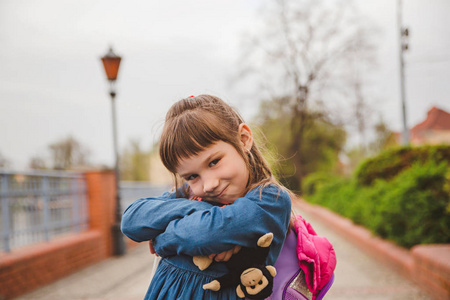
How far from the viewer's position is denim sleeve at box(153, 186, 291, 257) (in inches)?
49.3

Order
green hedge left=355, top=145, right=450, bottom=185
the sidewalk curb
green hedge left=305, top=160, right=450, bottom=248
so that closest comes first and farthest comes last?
1. the sidewalk curb
2. green hedge left=305, top=160, right=450, bottom=248
3. green hedge left=355, top=145, right=450, bottom=185

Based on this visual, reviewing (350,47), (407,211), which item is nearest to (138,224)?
(407,211)

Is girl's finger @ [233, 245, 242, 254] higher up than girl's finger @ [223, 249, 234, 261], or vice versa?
girl's finger @ [233, 245, 242, 254]

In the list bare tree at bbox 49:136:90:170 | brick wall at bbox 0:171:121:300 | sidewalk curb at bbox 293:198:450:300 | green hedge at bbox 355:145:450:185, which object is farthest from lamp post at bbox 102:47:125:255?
bare tree at bbox 49:136:90:170

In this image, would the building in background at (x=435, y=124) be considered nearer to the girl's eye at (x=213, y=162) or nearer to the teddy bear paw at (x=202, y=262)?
the girl's eye at (x=213, y=162)

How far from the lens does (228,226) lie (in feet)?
4.10

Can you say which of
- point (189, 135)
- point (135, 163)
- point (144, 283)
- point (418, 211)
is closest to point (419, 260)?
point (418, 211)

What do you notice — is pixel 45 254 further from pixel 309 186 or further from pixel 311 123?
pixel 311 123

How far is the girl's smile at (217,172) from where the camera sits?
139cm

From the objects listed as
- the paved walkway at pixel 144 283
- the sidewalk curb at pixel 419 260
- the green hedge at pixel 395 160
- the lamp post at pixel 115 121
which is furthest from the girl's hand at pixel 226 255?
the green hedge at pixel 395 160

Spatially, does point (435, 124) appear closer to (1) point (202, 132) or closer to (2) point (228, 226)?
(1) point (202, 132)

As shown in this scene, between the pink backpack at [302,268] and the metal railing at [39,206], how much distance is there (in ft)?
16.4

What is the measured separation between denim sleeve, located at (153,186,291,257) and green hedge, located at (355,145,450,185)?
8144 mm

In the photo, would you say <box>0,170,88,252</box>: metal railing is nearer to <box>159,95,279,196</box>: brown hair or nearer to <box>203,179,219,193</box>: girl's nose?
<box>159,95,279,196</box>: brown hair
